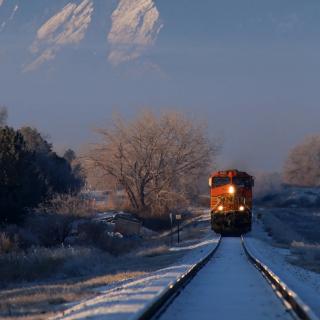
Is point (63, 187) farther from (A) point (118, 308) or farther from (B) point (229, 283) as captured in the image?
(A) point (118, 308)

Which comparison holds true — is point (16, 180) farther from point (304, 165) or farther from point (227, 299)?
point (304, 165)

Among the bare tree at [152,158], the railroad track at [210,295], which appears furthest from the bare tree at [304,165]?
the railroad track at [210,295]

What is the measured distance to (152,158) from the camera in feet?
288

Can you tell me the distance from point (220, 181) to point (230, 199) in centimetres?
141

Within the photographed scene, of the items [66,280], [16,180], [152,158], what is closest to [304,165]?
[152,158]

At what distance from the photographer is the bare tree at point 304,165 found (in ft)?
560

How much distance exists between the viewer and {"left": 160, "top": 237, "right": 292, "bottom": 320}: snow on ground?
483 inches

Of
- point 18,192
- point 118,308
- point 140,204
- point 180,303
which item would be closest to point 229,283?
point 180,303

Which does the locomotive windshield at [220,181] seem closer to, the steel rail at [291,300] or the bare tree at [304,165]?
the steel rail at [291,300]

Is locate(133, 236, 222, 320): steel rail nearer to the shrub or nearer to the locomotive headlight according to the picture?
the shrub

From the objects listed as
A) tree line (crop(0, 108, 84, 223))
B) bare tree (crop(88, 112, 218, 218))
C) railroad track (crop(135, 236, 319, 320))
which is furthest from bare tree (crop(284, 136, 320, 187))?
railroad track (crop(135, 236, 319, 320))

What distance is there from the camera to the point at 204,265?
2486cm

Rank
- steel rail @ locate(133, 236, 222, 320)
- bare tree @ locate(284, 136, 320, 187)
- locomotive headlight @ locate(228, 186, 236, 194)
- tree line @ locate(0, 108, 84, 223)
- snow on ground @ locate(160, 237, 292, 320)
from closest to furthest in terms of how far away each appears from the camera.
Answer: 1. steel rail @ locate(133, 236, 222, 320)
2. snow on ground @ locate(160, 237, 292, 320)
3. locomotive headlight @ locate(228, 186, 236, 194)
4. tree line @ locate(0, 108, 84, 223)
5. bare tree @ locate(284, 136, 320, 187)

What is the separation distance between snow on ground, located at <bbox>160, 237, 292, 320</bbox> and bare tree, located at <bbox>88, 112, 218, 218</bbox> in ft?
212
